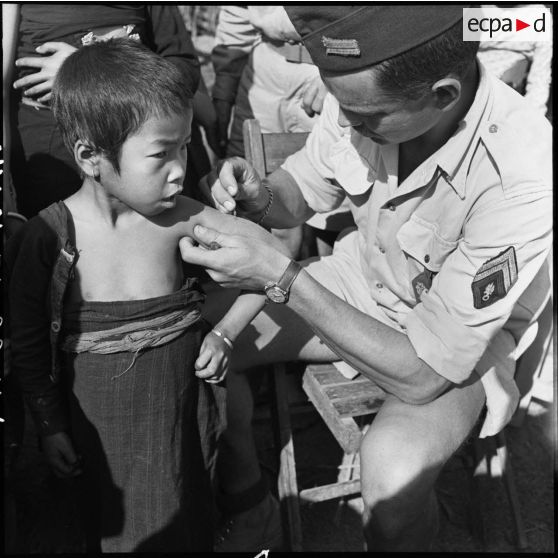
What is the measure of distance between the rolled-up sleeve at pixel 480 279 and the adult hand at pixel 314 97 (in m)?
1.40

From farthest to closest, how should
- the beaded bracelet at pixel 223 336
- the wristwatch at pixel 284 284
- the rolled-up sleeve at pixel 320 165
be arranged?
the rolled-up sleeve at pixel 320 165, the beaded bracelet at pixel 223 336, the wristwatch at pixel 284 284

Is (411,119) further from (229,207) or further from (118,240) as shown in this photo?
(118,240)

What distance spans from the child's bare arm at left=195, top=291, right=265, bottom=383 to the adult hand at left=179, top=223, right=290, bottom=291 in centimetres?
15

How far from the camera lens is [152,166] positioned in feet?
6.90

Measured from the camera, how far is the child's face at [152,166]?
6.82 feet

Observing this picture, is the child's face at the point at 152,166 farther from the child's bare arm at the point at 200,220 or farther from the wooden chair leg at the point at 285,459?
the wooden chair leg at the point at 285,459

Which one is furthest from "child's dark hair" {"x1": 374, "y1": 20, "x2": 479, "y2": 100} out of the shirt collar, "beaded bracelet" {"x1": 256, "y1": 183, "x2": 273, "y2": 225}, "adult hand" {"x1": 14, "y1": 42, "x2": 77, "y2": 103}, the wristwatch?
"adult hand" {"x1": 14, "y1": 42, "x2": 77, "y2": 103}

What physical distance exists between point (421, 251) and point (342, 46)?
0.87 metres

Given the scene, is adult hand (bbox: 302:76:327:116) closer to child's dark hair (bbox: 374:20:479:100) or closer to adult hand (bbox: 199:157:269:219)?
adult hand (bbox: 199:157:269:219)

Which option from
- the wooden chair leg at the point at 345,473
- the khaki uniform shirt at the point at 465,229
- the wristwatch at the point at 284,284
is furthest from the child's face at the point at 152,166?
the wooden chair leg at the point at 345,473

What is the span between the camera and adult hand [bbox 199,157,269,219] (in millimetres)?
2477

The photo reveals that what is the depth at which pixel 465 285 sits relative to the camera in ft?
7.84

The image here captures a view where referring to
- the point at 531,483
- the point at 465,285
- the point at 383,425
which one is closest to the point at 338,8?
the point at 465,285

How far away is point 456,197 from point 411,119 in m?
0.38
